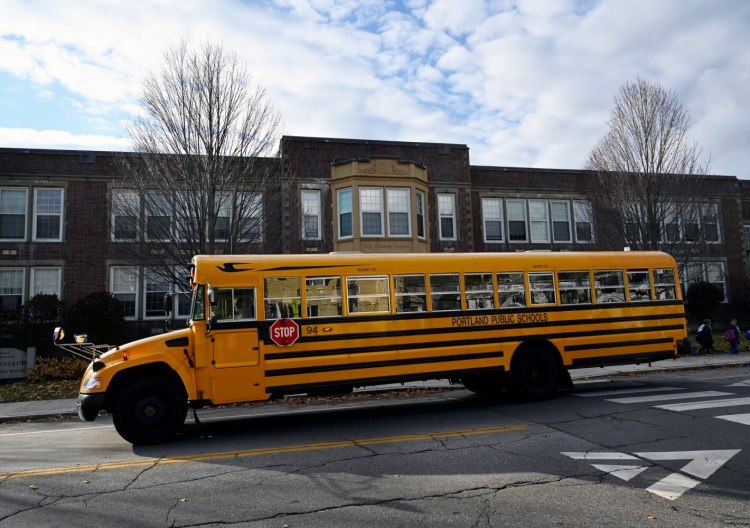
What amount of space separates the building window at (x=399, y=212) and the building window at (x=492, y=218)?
17.5 feet

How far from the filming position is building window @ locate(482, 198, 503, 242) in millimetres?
26234

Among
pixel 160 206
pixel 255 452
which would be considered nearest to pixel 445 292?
pixel 255 452

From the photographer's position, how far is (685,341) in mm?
11477

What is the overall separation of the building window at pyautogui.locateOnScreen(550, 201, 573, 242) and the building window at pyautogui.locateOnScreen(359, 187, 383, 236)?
10236 mm

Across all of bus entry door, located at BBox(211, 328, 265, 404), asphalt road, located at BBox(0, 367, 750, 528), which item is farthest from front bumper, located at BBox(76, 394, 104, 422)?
bus entry door, located at BBox(211, 328, 265, 404)

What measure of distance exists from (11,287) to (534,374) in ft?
69.4

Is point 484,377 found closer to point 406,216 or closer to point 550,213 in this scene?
point 406,216

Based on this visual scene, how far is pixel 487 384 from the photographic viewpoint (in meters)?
11.2

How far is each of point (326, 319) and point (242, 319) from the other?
1386 millimetres

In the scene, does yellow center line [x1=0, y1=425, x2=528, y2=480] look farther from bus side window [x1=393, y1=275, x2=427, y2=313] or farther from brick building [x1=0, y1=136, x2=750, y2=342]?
brick building [x1=0, y1=136, x2=750, y2=342]

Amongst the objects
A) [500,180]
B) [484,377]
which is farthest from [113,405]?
[500,180]

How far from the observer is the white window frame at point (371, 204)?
2202 cm

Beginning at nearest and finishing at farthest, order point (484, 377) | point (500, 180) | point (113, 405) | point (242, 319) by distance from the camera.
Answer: point (113, 405), point (242, 319), point (484, 377), point (500, 180)

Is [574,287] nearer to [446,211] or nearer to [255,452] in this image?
[255,452]
